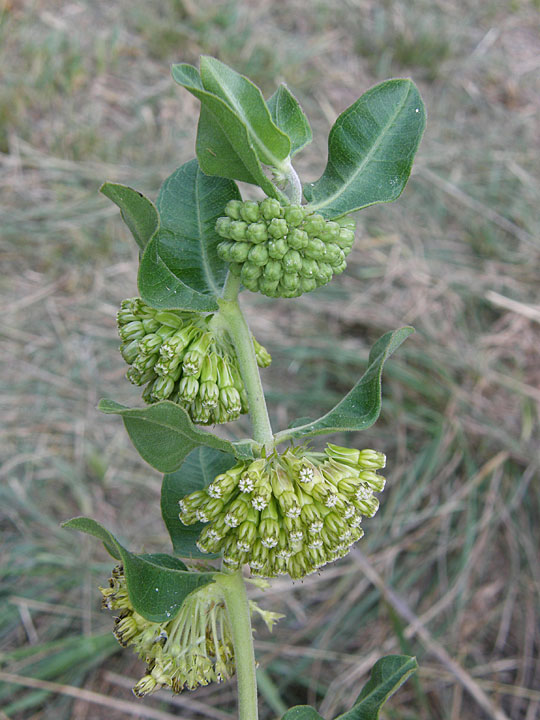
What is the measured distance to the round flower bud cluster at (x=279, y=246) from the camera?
1.15 meters

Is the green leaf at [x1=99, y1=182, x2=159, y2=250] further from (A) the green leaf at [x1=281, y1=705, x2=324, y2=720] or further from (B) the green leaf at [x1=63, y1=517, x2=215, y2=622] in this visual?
(A) the green leaf at [x1=281, y1=705, x2=324, y2=720]

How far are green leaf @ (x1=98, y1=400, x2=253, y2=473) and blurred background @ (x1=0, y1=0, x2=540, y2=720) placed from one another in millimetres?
2285

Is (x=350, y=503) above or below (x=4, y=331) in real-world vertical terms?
above

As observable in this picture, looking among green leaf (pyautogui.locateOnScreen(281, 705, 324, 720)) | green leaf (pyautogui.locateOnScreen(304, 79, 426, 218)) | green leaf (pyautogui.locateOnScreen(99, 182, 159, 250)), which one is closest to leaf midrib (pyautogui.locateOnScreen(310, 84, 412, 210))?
green leaf (pyautogui.locateOnScreen(304, 79, 426, 218))

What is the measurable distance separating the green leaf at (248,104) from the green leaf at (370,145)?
16 centimetres

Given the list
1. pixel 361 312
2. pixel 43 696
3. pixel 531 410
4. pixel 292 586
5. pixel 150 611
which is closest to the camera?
pixel 150 611

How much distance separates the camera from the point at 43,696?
3.17 metres

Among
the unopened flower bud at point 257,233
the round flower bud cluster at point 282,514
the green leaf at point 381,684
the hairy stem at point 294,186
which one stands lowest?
the green leaf at point 381,684

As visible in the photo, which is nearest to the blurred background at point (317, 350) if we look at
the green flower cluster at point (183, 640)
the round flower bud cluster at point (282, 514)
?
the green flower cluster at point (183, 640)

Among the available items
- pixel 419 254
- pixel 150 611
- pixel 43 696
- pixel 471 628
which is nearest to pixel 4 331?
pixel 43 696

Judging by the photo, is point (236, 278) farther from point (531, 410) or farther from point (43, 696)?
point (531, 410)

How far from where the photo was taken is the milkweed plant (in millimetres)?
1123

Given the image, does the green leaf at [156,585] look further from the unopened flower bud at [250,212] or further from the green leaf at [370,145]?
the green leaf at [370,145]

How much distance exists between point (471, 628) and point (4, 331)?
3.40 metres
